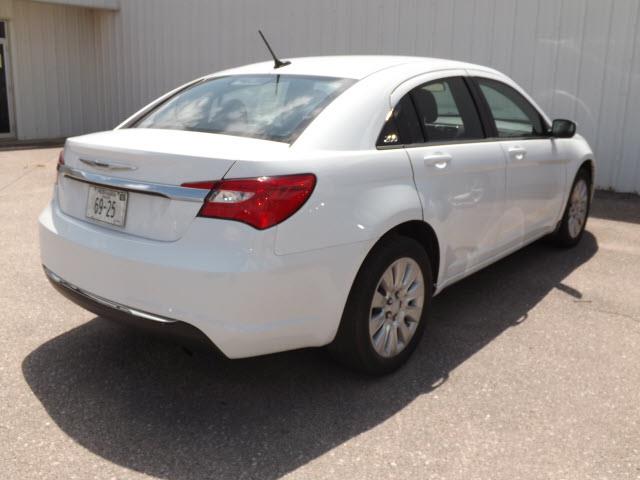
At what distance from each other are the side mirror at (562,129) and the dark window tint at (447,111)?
3.74 feet

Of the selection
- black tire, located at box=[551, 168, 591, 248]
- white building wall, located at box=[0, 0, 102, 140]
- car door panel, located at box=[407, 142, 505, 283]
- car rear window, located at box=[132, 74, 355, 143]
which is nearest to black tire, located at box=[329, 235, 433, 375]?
car door panel, located at box=[407, 142, 505, 283]

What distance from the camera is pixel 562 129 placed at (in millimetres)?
4859

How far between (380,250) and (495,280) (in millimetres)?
2188

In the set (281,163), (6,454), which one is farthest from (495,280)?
(6,454)

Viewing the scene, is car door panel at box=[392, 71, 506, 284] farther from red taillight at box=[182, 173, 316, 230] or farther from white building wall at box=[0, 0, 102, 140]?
white building wall at box=[0, 0, 102, 140]

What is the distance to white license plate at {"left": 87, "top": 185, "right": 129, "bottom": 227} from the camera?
284 centimetres

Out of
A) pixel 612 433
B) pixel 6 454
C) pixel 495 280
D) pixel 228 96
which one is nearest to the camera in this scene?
pixel 6 454

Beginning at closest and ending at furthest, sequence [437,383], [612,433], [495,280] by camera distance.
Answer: [612,433]
[437,383]
[495,280]

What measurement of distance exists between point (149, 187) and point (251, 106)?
83 centimetres

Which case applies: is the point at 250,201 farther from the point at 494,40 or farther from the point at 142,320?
the point at 494,40

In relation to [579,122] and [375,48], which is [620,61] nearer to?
[579,122]

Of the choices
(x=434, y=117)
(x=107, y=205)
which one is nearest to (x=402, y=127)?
(x=434, y=117)

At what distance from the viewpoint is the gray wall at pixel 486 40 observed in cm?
835

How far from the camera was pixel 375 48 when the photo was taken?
33.9 ft
